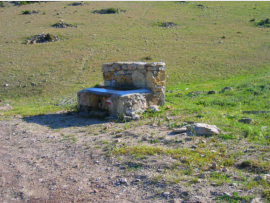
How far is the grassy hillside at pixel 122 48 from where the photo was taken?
13.8 m

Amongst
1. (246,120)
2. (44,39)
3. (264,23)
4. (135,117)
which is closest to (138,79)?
(135,117)

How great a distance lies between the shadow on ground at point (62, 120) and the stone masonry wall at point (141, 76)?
5.67 feet

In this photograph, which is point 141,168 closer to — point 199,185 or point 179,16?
point 199,185

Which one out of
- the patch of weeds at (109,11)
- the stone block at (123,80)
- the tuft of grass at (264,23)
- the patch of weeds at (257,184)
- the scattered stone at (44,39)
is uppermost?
the patch of weeds at (109,11)

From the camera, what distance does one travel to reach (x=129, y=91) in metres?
7.73

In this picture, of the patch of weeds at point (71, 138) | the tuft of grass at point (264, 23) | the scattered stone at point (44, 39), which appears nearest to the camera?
the patch of weeds at point (71, 138)

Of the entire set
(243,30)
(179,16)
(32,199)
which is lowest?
(32,199)

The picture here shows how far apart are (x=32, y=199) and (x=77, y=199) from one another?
0.66 m

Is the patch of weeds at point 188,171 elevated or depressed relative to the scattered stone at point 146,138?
elevated

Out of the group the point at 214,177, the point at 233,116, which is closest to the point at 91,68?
the point at 233,116

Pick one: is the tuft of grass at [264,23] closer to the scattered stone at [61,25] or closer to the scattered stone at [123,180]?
the scattered stone at [61,25]

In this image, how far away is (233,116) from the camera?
6754 mm

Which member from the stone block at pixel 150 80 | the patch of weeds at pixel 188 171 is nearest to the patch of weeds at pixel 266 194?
the patch of weeds at pixel 188 171

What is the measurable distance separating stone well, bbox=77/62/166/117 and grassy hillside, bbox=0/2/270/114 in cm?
225
